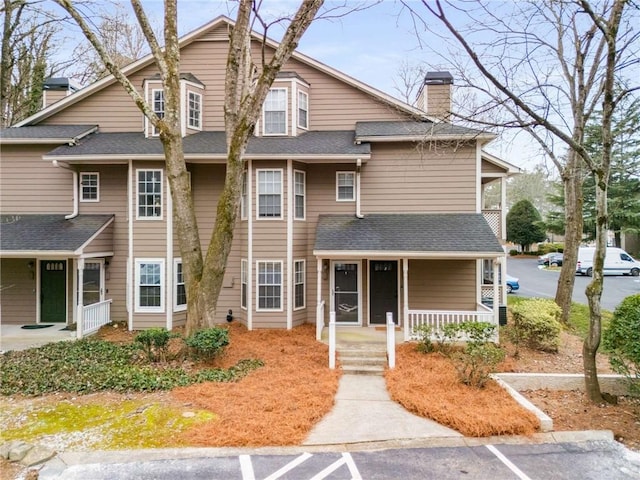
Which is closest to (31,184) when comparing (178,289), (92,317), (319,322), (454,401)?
(92,317)

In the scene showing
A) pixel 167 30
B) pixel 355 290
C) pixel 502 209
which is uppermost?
pixel 167 30

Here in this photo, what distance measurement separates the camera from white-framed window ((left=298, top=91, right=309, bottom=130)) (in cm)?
1225

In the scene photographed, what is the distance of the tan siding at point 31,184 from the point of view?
39.6 feet

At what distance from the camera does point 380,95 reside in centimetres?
1228

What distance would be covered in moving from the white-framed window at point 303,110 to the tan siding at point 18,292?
9.94 m

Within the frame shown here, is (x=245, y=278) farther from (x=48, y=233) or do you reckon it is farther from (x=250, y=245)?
(x=48, y=233)

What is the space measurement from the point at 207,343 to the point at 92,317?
17.5 feet

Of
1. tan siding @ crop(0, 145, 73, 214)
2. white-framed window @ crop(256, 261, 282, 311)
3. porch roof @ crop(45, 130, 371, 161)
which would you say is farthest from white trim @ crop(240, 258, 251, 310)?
tan siding @ crop(0, 145, 73, 214)

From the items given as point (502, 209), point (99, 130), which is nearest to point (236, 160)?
point (99, 130)

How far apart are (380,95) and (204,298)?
873 cm

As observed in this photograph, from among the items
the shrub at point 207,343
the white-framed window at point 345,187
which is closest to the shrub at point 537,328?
the white-framed window at point 345,187

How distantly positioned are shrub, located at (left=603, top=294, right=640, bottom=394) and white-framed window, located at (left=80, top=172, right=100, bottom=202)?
45.9 feet

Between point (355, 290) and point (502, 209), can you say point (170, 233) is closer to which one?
point (355, 290)

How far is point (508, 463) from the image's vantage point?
470cm
